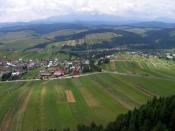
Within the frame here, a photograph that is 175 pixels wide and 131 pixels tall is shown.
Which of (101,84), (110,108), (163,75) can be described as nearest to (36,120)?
(110,108)

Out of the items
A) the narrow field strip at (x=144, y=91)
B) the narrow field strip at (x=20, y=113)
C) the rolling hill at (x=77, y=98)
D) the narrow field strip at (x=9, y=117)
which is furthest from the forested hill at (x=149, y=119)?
the narrow field strip at (x=144, y=91)

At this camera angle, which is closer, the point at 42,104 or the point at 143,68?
the point at 42,104

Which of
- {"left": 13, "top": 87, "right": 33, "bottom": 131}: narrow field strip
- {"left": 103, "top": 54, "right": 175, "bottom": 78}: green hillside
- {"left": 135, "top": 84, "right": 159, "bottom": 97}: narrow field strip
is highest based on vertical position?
{"left": 13, "top": 87, "right": 33, "bottom": 131}: narrow field strip

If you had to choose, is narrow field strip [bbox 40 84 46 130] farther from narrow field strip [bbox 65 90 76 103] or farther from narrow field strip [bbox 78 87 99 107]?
narrow field strip [bbox 78 87 99 107]

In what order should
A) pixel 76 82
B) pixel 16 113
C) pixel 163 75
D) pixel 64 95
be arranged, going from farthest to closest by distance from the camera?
pixel 163 75
pixel 76 82
pixel 64 95
pixel 16 113

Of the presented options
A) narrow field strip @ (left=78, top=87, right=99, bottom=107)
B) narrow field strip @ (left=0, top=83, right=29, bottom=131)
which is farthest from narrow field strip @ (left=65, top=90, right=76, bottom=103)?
narrow field strip @ (left=0, top=83, right=29, bottom=131)

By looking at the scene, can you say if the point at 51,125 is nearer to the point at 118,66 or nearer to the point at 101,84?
the point at 101,84

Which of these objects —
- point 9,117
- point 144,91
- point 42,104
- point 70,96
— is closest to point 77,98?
point 70,96

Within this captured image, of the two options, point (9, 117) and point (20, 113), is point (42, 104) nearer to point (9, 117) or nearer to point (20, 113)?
point (20, 113)
